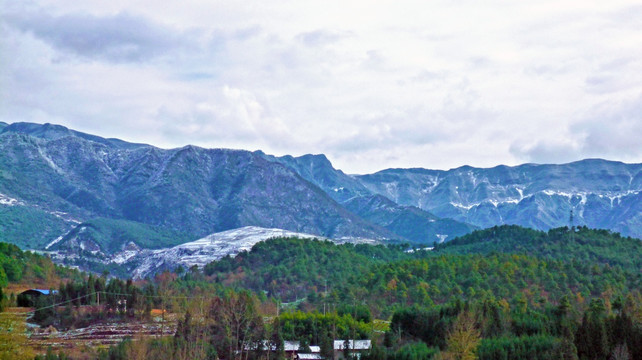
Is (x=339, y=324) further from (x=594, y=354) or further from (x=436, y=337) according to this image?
(x=594, y=354)

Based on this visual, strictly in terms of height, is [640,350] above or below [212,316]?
below

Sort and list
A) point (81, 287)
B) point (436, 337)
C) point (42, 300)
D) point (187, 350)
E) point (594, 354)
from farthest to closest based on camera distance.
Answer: point (81, 287) < point (42, 300) < point (436, 337) < point (594, 354) < point (187, 350)

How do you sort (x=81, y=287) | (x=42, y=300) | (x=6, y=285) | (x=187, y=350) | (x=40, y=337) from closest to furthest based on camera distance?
(x=187, y=350) → (x=40, y=337) → (x=42, y=300) → (x=81, y=287) → (x=6, y=285)

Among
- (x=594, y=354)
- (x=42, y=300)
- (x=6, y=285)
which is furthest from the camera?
(x=6, y=285)

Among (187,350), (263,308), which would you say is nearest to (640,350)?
(187,350)

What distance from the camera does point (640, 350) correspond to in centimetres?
13475

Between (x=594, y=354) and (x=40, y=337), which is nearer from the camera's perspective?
(x=594, y=354)

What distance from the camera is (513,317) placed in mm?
160375

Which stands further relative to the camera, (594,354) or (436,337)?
(436,337)

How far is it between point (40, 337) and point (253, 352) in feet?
127

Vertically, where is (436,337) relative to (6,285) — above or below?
below

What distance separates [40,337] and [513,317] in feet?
298

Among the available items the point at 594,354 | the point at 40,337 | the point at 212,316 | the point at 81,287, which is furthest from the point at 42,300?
the point at 594,354

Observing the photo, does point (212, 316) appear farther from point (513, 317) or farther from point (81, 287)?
point (513, 317)
